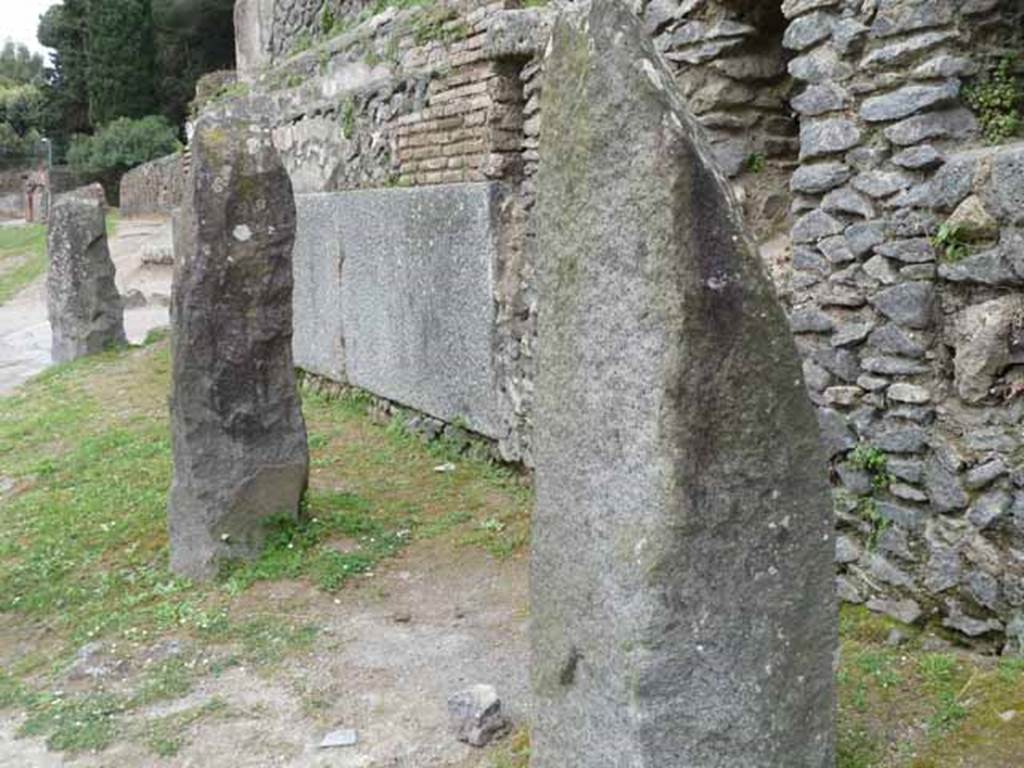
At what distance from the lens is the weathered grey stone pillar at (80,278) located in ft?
41.3

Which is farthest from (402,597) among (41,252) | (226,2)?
(226,2)

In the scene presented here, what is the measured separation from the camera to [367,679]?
4.36 m

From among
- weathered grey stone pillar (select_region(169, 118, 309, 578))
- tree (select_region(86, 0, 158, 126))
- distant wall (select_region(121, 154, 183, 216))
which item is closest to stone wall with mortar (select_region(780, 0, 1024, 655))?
weathered grey stone pillar (select_region(169, 118, 309, 578))

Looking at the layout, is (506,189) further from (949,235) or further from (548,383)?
(548,383)

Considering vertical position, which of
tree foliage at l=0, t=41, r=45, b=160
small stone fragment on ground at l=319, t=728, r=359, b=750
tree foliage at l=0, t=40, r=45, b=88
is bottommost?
small stone fragment on ground at l=319, t=728, r=359, b=750

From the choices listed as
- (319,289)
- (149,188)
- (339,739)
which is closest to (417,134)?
(319,289)

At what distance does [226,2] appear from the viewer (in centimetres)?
2777

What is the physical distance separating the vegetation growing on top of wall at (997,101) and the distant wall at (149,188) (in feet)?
70.9

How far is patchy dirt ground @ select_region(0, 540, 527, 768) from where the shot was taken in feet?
12.6

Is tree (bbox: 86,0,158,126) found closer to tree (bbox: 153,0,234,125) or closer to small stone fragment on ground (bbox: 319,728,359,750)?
tree (bbox: 153,0,234,125)

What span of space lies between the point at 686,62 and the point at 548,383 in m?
2.88

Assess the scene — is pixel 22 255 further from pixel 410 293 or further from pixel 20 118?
pixel 410 293

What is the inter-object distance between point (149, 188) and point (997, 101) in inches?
1012

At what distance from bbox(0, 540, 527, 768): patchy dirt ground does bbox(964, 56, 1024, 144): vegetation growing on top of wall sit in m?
2.57
